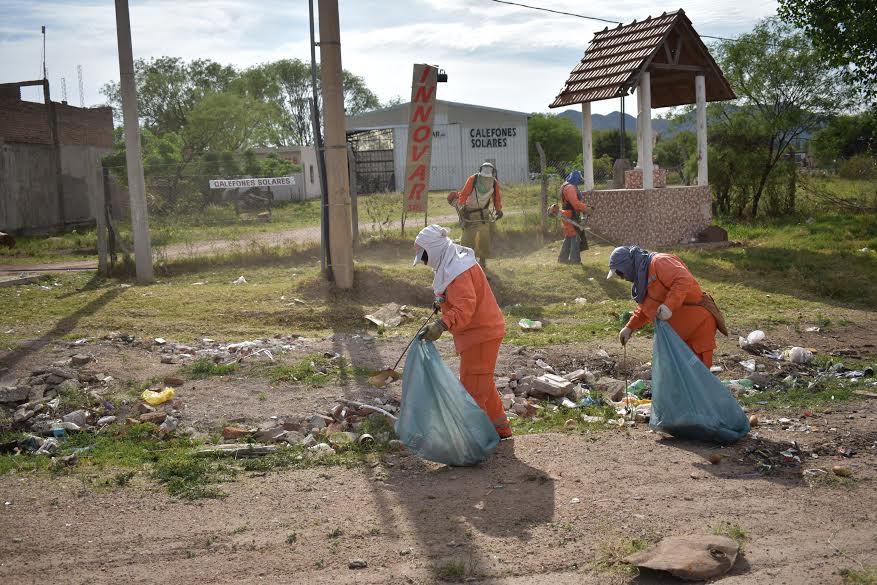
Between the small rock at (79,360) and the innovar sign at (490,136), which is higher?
the innovar sign at (490,136)

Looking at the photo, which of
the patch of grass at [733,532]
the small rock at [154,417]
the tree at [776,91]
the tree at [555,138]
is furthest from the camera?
the tree at [555,138]

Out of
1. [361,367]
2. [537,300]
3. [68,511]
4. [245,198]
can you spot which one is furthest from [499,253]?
[68,511]

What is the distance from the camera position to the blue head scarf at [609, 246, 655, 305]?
20.4ft

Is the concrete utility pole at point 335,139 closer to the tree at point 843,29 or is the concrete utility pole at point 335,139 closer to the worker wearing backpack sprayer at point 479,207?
→ the worker wearing backpack sprayer at point 479,207

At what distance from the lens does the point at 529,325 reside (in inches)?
407

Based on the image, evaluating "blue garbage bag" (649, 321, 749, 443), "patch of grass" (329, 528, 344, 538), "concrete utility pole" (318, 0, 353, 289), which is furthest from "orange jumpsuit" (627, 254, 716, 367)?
"concrete utility pole" (318, 0, 353, 289)

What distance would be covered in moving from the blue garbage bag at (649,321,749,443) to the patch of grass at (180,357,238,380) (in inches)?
156

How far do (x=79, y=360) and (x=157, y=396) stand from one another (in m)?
1.33

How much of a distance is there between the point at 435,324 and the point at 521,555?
70.5 inches

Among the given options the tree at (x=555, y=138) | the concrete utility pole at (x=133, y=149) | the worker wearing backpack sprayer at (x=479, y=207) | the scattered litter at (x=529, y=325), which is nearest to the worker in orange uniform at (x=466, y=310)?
the scattered litter at (x=529, y=325)

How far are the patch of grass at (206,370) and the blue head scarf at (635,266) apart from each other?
3720 millimetres

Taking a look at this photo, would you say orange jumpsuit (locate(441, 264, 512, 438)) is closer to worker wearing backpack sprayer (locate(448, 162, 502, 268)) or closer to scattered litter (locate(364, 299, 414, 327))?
scattered litter (locate(364, 299, 414, 327))

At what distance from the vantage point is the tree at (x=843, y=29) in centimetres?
1470

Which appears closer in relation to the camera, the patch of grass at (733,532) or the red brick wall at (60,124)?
the patch of grass at (733,532)
